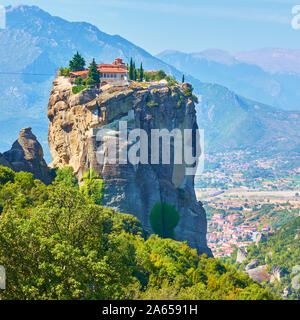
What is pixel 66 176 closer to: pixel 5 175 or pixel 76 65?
pixel 5 175

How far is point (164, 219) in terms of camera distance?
2041 inches

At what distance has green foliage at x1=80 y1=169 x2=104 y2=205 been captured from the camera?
4719 cm

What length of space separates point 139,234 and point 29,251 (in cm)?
2648

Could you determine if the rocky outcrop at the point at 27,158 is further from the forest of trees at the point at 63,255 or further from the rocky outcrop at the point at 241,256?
the rocky outcrop at the point at 241,256

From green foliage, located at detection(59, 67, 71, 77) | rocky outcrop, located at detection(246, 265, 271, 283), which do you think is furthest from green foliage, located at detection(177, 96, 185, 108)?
rocky outcrop, located at detection(246, 265, 271, 283)

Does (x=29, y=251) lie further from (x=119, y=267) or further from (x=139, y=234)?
(x=139, y=234)
